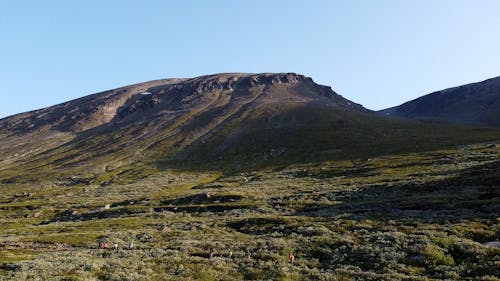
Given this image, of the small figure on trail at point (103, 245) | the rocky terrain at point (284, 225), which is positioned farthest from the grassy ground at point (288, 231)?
the small figure on trail at point (103, 245)

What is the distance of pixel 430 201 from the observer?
61156mm

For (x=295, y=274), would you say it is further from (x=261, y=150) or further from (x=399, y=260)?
(x=261, y=150)

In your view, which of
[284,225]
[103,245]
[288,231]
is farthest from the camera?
[284,225]

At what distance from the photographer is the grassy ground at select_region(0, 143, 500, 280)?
33500 millimetres

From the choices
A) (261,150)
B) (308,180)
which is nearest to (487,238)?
(308,180)

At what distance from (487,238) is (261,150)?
504 ft

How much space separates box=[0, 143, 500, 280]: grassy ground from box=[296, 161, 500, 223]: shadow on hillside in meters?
0.18

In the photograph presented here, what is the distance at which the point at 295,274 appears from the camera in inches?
1278

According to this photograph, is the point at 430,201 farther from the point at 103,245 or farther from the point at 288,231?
the point at 103,245

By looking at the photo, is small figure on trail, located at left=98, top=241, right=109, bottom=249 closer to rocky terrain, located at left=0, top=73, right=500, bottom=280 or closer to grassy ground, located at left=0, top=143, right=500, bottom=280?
rocky terrain, located at left=0, top=73, right=500, bottom=280

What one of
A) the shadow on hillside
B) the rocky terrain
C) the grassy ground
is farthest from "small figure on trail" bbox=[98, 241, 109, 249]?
the shadow on hillside

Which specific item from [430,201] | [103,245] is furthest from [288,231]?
[430,201]

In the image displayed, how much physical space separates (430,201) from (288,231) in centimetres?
2290

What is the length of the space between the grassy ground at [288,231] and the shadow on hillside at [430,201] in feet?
0.60
